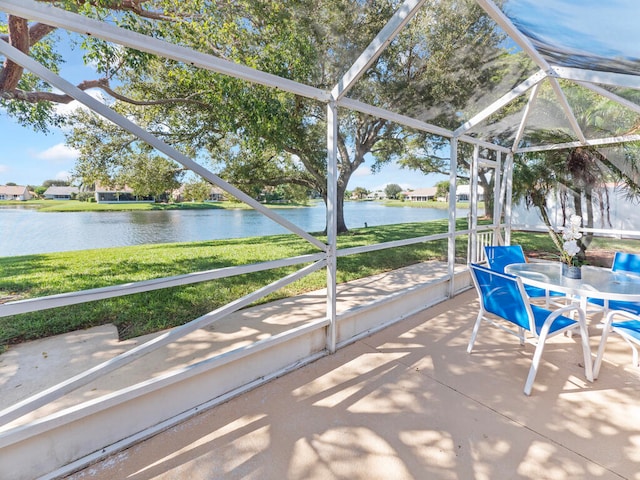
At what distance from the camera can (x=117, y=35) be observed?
1539mm

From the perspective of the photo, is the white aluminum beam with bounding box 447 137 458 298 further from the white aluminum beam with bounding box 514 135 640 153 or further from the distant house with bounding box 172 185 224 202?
the distant house with bounding box 172 185 224 202

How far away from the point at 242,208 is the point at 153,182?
82.6 inches

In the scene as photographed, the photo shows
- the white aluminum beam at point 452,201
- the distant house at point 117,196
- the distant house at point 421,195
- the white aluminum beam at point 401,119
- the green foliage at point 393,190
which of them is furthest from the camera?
the distant house at point 421,195

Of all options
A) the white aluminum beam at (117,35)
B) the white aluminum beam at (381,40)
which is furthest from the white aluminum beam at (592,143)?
the white aluminum beam at (117,35)

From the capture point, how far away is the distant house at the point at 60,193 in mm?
3132

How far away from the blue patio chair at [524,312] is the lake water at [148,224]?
1.81 m

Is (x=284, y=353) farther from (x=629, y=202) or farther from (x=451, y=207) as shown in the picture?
(x=629, y=202)

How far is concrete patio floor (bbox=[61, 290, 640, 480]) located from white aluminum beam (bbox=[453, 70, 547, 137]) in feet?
9.41

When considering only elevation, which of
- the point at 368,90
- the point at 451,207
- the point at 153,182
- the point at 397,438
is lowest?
the point at 397,438

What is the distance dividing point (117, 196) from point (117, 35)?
4019mm

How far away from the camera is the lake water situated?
3289mm

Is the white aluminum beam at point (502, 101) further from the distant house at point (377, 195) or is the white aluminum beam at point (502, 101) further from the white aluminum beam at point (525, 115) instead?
the distant house at point (377, 195)

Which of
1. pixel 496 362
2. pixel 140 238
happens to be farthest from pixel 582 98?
pixel 140 238

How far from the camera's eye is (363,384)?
2312 millimetres
